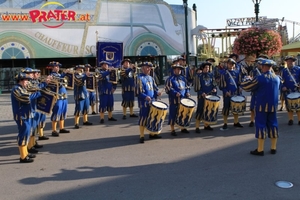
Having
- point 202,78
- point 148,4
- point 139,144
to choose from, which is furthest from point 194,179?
point 148,4

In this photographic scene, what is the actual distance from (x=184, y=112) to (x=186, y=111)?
0.06 meters

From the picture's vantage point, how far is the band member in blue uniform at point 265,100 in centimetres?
589

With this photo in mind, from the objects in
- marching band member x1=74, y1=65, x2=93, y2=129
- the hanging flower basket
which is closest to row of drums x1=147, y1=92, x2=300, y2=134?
marching band member x1=74, y1=65, x2=93, y2=129

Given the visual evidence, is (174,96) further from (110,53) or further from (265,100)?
(110,53)

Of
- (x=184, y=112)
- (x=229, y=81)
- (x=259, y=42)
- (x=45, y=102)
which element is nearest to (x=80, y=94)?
(x=45, y=102)

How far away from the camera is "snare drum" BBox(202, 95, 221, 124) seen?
798 cm

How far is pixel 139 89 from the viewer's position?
7.21 meters

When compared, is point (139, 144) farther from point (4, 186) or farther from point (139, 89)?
point (4, 186)

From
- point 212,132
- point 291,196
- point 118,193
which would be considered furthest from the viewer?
point 212,132

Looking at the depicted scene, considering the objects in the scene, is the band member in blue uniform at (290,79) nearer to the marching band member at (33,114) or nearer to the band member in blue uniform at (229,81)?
the band member in blue uniform at (229,81)

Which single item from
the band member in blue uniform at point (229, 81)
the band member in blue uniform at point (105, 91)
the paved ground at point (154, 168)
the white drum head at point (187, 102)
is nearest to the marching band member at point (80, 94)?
the band member in blue uniform at point (105, 91)

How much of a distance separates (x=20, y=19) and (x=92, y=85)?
1145 centimetres

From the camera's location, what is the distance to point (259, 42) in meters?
11.6

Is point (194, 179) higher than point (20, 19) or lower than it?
lower
